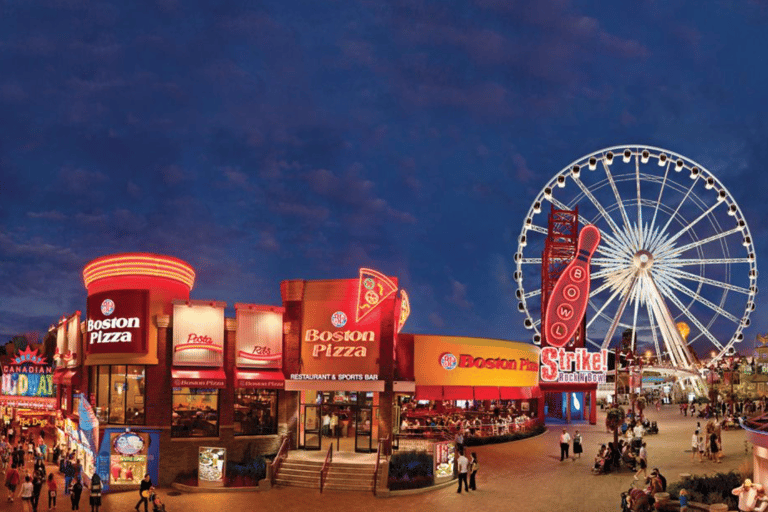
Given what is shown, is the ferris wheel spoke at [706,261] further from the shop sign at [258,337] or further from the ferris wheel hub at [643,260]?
the shop sign at [258,337]

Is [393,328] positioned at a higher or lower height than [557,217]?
lower

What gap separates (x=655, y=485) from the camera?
22.1m

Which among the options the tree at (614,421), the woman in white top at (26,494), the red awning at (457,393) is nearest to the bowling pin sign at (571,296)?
the red awning at (457,393)

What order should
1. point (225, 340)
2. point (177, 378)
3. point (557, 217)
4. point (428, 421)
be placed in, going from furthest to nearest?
point (557, 217), point (428, 421), point (225, 340), point (177, 378)

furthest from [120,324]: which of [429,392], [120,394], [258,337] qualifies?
[429,392]

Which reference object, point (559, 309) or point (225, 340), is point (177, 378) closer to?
point (225, 340)

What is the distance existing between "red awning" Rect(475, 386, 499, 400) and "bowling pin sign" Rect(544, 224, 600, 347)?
10019 millimetres

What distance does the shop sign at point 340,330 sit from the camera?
35.0 meters

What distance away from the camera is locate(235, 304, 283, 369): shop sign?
112ft

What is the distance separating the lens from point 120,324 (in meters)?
32.6

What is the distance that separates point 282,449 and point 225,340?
5617 millimetres

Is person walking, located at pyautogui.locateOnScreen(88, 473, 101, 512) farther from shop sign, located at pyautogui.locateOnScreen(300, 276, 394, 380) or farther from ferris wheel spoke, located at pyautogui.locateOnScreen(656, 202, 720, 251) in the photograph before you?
ferris wheel spoke, located at pyautogui.locateOnScreen(656, 202, 720, 251)

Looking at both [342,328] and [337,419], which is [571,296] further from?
[337,419]

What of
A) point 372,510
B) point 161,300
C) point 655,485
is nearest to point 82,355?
point 161,300
